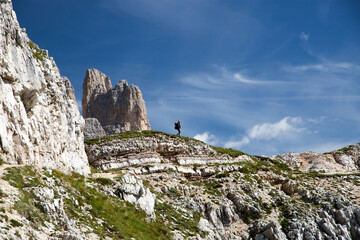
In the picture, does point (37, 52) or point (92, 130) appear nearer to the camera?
point (37, 52)

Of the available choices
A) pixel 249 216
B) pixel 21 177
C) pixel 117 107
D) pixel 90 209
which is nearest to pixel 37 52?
pixel 21 177

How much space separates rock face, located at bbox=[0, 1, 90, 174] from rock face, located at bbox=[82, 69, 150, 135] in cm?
8909

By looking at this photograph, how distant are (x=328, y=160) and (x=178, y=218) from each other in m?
58.3

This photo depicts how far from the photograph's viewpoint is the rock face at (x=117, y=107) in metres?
128

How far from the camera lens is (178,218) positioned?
112ft

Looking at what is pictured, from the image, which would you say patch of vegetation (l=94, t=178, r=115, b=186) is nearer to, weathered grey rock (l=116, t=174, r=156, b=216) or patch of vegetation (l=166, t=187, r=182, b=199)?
weathered grey rock (l=116, t=174, r=156, b=216)

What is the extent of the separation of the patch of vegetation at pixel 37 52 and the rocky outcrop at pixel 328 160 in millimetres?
60310

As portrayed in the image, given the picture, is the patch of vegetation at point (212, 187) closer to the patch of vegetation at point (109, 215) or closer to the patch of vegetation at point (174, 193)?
the patch of vegetation at point (174, 193)

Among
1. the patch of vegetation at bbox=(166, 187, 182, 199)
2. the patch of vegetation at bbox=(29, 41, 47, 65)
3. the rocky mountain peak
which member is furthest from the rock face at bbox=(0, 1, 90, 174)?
the rocky mountain peak

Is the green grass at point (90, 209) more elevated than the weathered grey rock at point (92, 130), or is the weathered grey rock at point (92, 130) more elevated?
the weathered grey rock at point (92, 130)

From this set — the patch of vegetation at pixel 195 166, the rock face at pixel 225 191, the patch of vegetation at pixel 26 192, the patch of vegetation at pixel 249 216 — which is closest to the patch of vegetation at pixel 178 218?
the rock face at pixel 225 191

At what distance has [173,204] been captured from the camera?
3788 cm

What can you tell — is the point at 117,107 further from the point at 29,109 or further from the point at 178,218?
the point at 29,109

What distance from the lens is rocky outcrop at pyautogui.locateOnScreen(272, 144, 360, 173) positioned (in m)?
72.3
